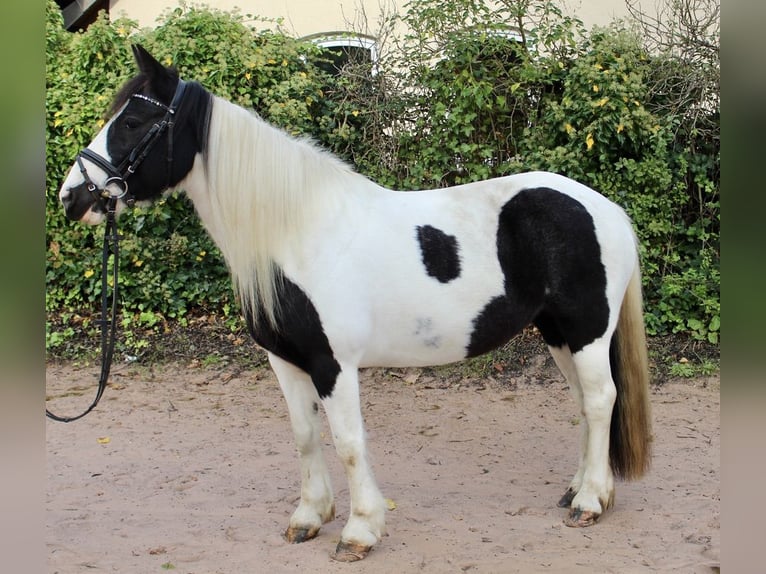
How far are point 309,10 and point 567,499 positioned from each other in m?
6.74

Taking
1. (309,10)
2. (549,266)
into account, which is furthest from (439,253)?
(309,10)

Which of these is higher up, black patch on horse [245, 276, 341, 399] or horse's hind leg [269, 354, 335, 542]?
black patch on horse [245, 276, 341, 399]

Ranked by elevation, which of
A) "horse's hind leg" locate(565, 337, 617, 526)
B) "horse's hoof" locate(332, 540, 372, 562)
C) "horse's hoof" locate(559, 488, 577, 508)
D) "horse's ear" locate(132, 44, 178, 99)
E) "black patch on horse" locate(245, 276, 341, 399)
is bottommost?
"horse's hoof" locate(332, 540, 372, 562)

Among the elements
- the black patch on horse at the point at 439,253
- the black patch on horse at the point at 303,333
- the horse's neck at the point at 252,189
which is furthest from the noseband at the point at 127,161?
the black patch on horse at the point at 439,253

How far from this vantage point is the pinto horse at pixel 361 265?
9.29 feet

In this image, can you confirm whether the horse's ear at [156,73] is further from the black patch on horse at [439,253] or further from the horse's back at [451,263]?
the black patch on horse at [439,253]

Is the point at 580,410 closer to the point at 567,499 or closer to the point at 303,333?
the point at 567,499

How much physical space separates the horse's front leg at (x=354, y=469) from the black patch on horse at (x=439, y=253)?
0.59m

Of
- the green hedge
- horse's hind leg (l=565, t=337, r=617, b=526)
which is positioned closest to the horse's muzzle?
horse's hind leg (l=565, t=337, r=617, b=526)

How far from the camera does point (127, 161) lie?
2.76 metres

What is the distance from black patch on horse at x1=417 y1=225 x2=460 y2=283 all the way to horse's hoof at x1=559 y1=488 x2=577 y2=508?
1409 millimetres

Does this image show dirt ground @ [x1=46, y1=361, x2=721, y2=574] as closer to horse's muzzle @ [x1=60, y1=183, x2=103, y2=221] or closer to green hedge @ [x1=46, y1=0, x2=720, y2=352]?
green hedge @ [x1=46, y1=0, x2=720, y2=352]

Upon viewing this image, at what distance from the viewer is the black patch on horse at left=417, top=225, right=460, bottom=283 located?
3061 mm
